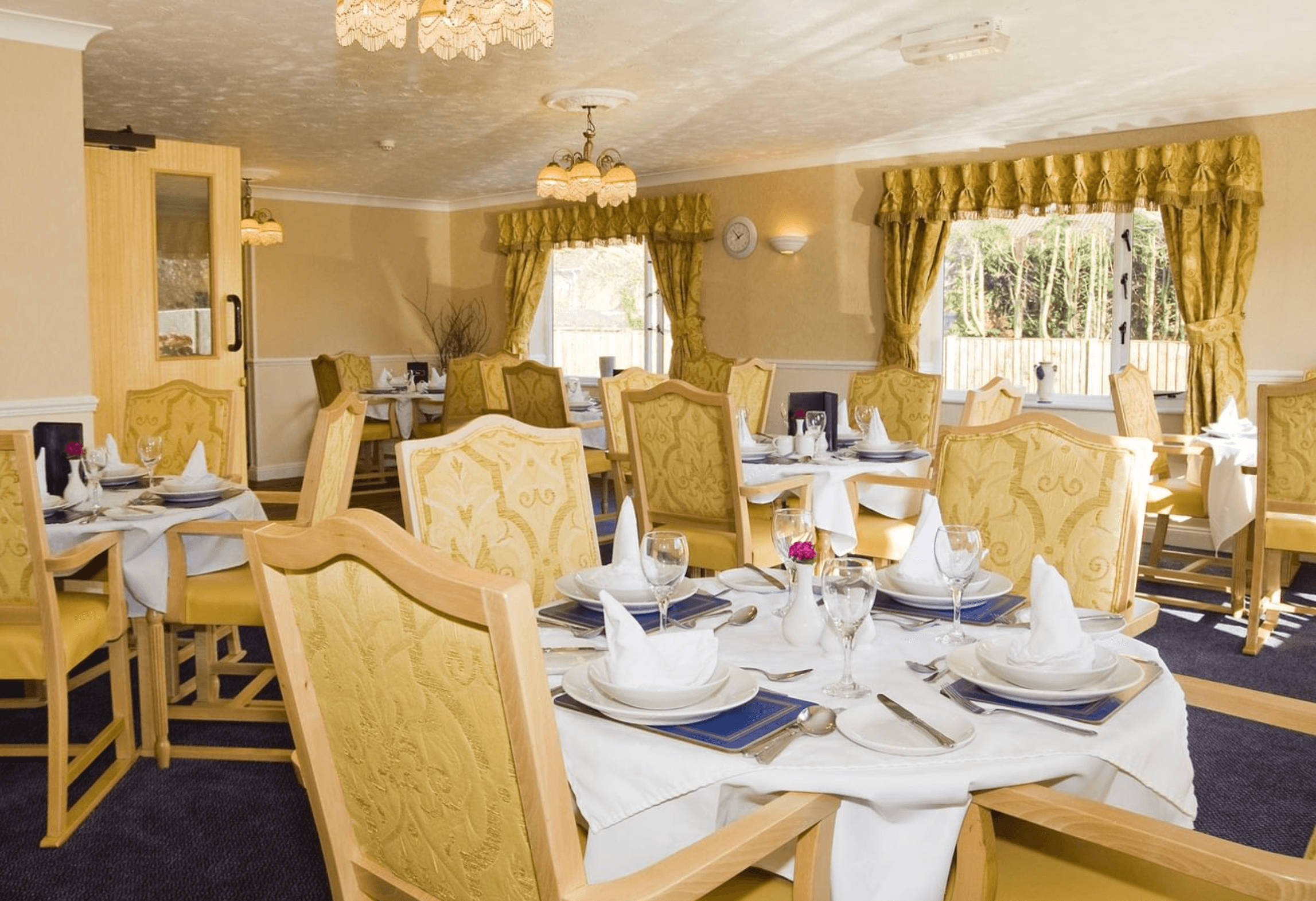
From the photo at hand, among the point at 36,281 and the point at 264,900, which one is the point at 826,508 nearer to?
the point at 264,900

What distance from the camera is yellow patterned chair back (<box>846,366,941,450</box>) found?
516 centimetres

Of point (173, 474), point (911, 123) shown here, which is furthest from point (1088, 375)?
point (173, 474)

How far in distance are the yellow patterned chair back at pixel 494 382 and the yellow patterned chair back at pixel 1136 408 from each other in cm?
397

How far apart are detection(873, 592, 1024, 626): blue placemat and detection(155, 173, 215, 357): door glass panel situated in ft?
16.0

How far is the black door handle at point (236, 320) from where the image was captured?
5922 millimetres

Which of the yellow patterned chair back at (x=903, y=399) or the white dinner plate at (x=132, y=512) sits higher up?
the yellow patterned chair back at (x=903, y=399)

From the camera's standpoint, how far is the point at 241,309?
5879 millimetres

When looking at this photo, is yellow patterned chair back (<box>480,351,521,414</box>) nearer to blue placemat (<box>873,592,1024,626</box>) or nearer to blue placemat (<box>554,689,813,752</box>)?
blue placemat (<box>873,592,1024,626</box>)

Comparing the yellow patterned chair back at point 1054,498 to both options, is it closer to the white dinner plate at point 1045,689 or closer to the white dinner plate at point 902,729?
the white dinner plate at point 1045,689

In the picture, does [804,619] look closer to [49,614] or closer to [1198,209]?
[49,614]

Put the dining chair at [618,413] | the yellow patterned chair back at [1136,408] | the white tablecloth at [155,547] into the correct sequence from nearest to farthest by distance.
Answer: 1. the white tablecloth at [155,547]
2. the yellow patterned chair back at [1136,408]
3. the dining chair at [618,413]

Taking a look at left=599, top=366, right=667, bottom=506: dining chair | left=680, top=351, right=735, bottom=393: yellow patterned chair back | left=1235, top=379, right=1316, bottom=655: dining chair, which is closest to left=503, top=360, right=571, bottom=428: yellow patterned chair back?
left=599, top=366, right=667, bottom=506: dining chair

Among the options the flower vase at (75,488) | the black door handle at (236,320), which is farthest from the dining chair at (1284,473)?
the black door handle at (236,320)

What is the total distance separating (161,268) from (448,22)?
3362 millimetres
